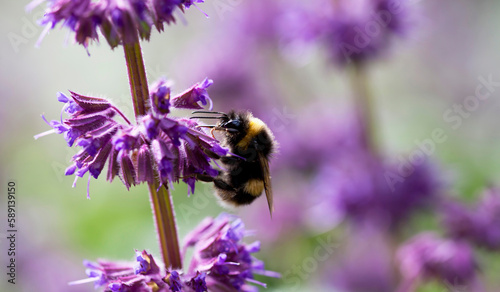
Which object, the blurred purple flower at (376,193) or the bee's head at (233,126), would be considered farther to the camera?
the blurred purple flower at (376,193)

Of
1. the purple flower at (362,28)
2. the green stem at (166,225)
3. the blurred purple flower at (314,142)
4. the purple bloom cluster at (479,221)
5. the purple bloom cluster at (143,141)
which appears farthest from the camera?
the blurred purple flower at (314,142)

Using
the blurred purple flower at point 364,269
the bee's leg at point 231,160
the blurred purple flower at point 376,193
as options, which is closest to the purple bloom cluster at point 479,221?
the blurred purple flower at point 376,193

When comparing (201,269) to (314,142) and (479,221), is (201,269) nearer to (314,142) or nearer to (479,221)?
(479,221)

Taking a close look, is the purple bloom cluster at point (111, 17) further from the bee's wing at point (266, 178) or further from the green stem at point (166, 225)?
the bee's wing at point (266, 178)

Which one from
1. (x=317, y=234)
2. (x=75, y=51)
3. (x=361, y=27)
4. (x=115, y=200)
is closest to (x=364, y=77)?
(x=361, y=27)

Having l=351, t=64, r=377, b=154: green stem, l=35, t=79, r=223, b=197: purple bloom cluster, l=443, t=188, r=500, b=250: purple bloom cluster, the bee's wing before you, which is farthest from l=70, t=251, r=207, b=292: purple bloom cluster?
l=351, t=64, r=377, b=154: green stem

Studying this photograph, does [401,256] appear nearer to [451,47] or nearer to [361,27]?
[361,27]

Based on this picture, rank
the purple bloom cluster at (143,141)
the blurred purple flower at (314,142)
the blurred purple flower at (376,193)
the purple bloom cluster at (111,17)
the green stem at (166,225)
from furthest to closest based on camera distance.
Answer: the blurred purple flower at (314,142) < the blurred purple flower at (376,193) < the green stem at (166,225) < the purple bloom cluster at (143,141) < the purple bloom cluster at (111,17)
